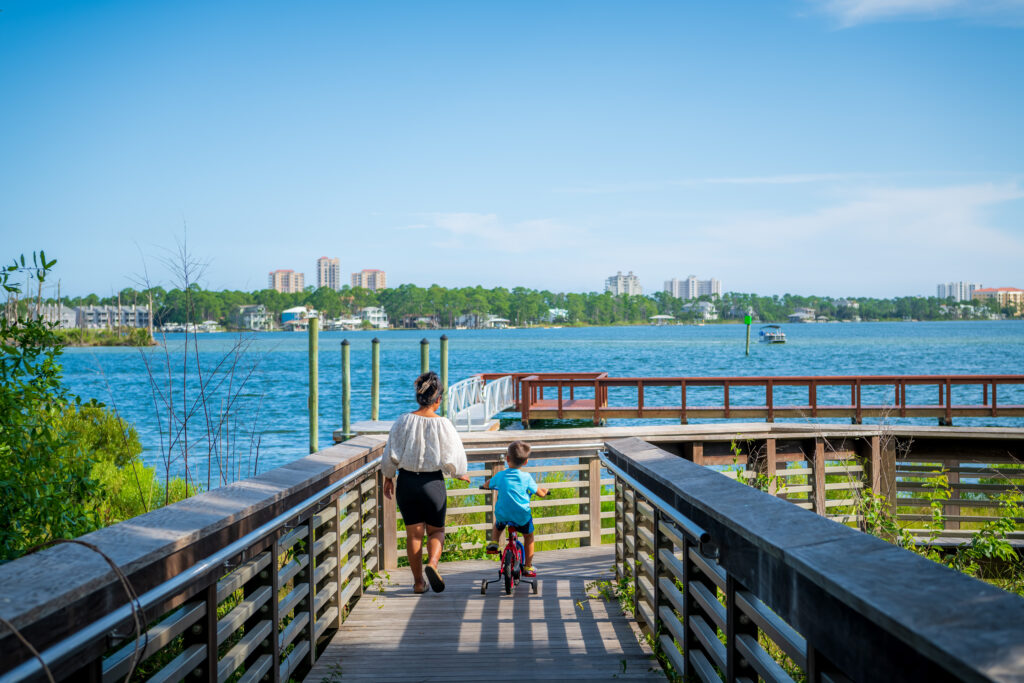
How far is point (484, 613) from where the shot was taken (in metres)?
6.00

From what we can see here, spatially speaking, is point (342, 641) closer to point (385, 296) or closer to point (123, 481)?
→ point (123, 481)

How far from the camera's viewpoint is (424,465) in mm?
6121

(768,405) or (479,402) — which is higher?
(768,405)

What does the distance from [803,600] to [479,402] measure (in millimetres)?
22884

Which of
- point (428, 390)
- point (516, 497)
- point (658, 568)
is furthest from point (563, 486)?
point (658, 568)

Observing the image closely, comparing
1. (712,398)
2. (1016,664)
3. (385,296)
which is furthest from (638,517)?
(385,296)

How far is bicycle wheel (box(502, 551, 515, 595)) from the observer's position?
21.2ft

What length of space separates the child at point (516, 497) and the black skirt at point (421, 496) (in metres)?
0.57

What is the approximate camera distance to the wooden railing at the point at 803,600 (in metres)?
1.77

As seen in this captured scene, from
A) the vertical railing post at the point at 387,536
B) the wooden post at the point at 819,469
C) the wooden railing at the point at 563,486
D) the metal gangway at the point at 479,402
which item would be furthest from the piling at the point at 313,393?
the wooden post at the point at 819,469

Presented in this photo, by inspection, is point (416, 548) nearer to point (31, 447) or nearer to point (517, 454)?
point (517, 454)

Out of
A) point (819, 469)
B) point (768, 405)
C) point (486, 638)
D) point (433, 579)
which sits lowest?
point (768, 405)

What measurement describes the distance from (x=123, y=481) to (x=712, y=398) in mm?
39138

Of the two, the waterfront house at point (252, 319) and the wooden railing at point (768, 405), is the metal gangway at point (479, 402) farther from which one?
the waterfront house at point (252, 319)
